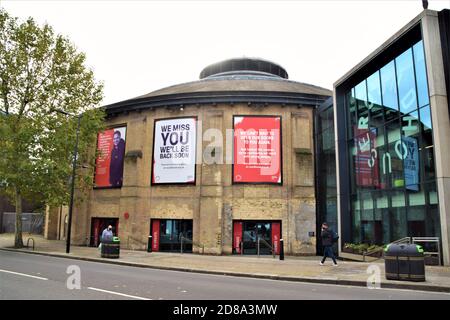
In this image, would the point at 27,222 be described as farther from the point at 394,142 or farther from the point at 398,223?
the point at 394,142

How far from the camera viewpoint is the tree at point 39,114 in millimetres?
22172

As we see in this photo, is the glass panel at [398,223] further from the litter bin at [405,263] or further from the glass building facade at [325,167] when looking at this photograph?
the glass building facade at [325,167]

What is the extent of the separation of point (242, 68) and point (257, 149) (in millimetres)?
15622

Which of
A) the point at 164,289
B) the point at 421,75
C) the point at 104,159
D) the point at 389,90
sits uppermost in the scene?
the point at 389,90

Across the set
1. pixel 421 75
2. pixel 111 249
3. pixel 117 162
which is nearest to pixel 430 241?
pixel 421 75

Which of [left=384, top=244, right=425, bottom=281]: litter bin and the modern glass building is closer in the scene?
[left=384, top=244, right=425, bottom=281]: litter bin

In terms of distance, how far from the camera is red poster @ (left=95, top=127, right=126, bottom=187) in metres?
26.4

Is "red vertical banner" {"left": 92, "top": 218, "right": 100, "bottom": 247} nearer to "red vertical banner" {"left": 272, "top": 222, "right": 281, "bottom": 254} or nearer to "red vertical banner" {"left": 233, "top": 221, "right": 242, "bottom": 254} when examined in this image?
"red vertical banner" {"left": 233, "top": 221, "right": 242, "bottom": 254}

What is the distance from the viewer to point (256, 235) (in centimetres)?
2308

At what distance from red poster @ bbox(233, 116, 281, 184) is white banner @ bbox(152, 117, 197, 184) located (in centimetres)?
289

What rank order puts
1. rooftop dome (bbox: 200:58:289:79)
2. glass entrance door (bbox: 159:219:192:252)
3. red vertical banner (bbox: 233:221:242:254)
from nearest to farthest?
red vertical banner (bbox: 233:221:242:254) < glass entrance door (bbox: 159:219:192:252) < rooftop dome (bbox: 200:58:289:79)

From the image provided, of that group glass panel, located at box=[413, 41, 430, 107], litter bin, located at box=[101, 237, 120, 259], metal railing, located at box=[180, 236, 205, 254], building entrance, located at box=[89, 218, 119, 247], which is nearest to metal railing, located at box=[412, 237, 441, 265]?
glass panel, located at box=[413, 41, 430, 107]

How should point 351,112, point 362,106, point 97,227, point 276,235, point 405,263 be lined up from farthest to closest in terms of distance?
point 97,227
point 276,235
point 351,112
point 362,106
point 405,263

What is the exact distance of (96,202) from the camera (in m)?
27.0
